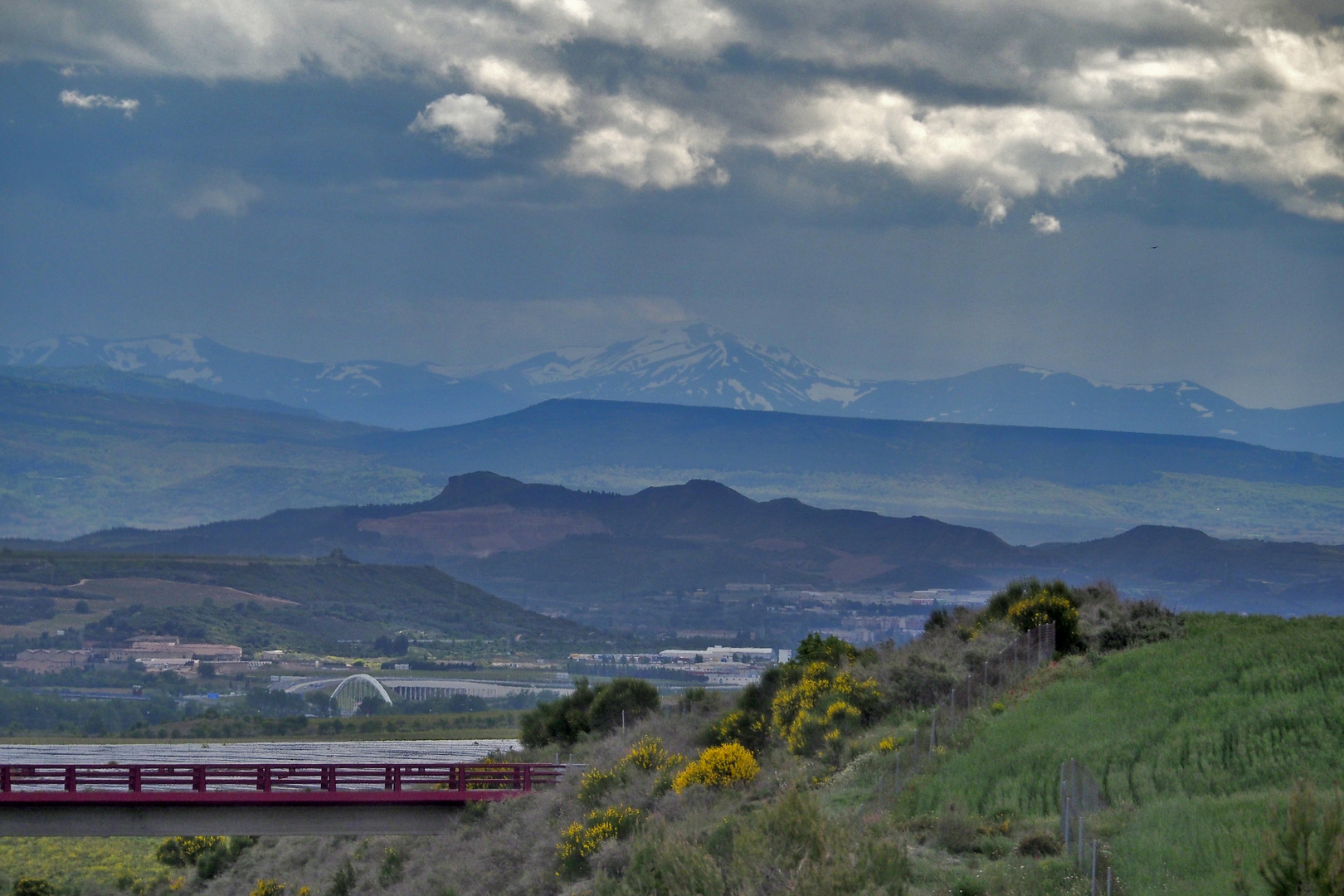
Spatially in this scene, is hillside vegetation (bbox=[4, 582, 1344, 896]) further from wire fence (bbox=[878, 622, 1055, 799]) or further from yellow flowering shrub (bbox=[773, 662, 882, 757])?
wire fence (bbox=[878, 622, 1055, 799])

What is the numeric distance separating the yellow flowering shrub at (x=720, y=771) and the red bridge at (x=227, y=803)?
9684mm

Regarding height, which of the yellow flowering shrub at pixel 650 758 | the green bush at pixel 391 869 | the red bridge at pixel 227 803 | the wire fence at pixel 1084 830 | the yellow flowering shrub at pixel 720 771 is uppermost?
the wire fence at pixel 1084 830

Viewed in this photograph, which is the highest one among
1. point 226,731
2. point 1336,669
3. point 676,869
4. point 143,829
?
point 1336,669

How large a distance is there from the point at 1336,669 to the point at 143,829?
29.8 metres

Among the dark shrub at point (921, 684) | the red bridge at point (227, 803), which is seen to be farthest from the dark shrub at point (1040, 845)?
the red bridge at point (227, 803)

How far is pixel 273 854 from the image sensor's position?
53.9m

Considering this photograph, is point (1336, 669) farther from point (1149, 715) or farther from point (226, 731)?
point (226, 731)

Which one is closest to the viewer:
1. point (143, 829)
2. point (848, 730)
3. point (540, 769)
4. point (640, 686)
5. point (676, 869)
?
point (676, 869)

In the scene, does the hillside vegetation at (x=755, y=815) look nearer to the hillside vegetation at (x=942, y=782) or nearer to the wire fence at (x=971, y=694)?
the hillside vegetation at (x=942, y=782)

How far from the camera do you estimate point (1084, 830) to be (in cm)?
2152

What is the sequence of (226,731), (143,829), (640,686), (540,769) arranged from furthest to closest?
1. (226,731)
2. (640,686)
3. (540,769)
4. (143,829)

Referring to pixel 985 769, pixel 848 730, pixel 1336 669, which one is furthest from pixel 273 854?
pixel 1336 669

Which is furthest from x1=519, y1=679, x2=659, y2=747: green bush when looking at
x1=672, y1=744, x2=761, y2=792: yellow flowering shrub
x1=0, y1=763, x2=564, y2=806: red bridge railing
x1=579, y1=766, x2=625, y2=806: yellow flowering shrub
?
x1=672, y1=744, x2=761, y2=792: yellow flowering shrub

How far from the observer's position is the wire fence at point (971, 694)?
94.2ft
